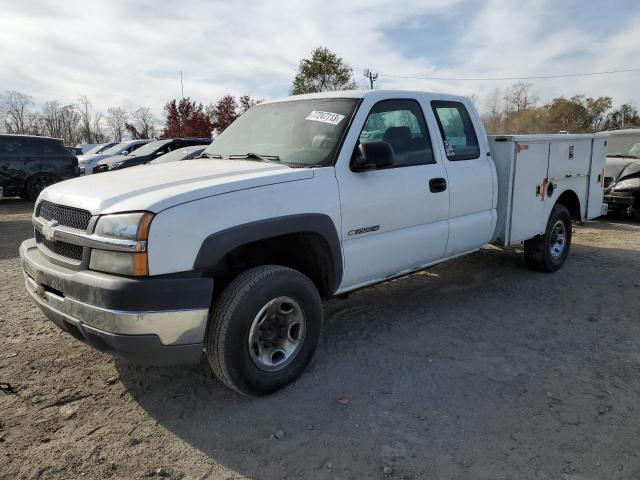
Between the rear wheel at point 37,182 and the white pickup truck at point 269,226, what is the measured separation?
10.3 metres

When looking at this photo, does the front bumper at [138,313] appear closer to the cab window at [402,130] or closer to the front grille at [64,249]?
the front grille at [64,249]

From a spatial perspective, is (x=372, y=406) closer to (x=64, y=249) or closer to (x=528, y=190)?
(x=64, y=249)

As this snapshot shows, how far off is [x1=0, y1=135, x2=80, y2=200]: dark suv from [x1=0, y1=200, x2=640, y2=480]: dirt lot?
9.16 m

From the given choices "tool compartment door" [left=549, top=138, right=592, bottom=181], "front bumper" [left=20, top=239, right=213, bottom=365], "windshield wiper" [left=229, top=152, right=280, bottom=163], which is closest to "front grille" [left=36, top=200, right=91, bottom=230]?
"front bumper" [left=20, top=239, right=213, bottom=365]

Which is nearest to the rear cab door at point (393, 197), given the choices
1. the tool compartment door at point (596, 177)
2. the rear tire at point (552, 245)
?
the rear tire at point (552, 245)

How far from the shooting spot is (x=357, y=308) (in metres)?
4.71

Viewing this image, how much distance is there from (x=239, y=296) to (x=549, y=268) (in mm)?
4284

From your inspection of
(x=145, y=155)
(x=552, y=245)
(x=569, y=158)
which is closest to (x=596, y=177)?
(x=569, y=158)

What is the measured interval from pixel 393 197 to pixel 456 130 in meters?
1.23

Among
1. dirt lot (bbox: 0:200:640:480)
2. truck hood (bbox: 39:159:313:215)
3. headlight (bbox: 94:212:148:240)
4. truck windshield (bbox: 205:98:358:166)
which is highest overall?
truck windshield (bbox: 205:98:358:166)

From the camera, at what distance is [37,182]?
498 inches

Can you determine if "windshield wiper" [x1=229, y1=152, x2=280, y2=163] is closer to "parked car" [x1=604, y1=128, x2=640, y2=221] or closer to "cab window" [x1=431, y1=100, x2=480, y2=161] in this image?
"cab window" [x1=431, y1=100, x2=480, y2=161]

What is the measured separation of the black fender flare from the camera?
2713mm

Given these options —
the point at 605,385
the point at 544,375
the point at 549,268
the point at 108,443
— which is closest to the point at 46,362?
the point at 108,443
